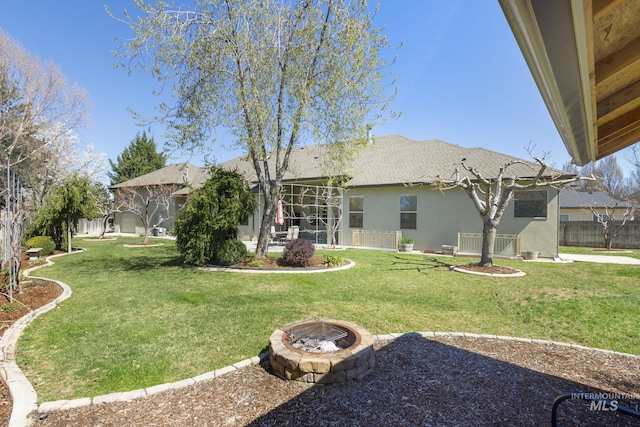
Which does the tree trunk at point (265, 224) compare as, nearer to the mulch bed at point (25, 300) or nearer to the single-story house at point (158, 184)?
the mulch bed at point (25, 300)

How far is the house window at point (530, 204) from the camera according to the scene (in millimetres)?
13039

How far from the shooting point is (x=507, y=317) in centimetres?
578

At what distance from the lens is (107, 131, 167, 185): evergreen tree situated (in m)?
38.1

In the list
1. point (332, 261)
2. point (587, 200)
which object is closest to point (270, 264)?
point (332, 261)

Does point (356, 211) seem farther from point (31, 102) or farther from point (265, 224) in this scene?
point (31, 102)

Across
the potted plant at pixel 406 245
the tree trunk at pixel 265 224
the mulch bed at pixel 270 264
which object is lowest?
the mulch bed at pixel 270 264

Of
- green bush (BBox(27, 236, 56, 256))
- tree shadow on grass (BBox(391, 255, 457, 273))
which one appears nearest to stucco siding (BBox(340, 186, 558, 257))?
tree shadow on grass (BBox(391, 255, 457, 273))

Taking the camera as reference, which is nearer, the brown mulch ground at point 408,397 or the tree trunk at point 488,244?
the brown mulch ground at point 408,397

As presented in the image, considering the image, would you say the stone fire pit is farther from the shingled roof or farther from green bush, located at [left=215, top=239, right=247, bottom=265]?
the shingled roof

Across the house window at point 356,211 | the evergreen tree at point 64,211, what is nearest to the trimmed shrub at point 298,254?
the house window at point 356,211

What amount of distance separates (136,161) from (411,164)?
3440 cm

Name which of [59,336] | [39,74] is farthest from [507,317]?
[39,74]

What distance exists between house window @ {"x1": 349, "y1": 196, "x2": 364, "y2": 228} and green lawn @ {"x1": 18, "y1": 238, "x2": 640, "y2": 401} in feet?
24.2

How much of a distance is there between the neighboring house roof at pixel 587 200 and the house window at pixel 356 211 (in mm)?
20504
